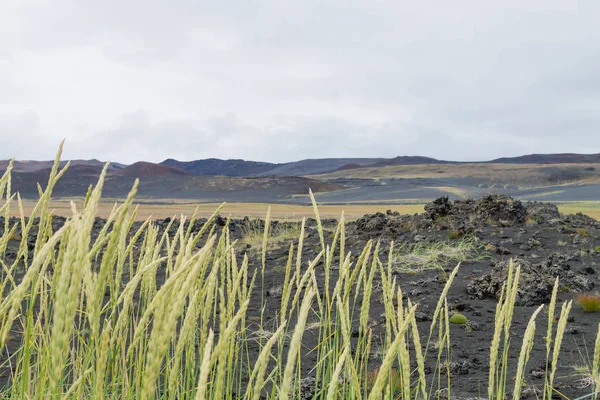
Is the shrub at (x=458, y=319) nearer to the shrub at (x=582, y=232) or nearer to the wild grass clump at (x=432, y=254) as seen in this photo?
the wild grass clump at (x=432, y=254)

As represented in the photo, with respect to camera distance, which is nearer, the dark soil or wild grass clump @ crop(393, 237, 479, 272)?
the dark soil

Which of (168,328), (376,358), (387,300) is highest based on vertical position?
(168,328)

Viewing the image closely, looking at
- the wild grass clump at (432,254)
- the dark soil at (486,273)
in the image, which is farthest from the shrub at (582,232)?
the wild grass clump at (432,254)

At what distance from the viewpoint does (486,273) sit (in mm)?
7836

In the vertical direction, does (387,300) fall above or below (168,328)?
below

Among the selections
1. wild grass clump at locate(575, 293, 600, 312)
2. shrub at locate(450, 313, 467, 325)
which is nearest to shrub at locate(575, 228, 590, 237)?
wild grass clump at locate(575, 293, 600, 312)

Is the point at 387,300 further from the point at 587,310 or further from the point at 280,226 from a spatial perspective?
the point at 280,226

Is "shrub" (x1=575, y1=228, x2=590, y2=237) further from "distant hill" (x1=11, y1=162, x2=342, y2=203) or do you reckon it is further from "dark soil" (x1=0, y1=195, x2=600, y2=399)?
"distant hill" (x1=11, y1=162, x2=342, y2=203)

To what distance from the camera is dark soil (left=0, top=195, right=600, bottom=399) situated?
15.3 ft

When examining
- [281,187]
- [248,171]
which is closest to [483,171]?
[281,187]

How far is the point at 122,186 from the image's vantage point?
75562 millimetres

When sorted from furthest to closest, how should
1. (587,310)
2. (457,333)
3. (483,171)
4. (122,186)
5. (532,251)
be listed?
(483,171)
(122,186)
(532,251)
(587,310)
(457,333)

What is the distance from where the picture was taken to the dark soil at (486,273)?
468cm

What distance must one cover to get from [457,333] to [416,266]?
3.28 m
